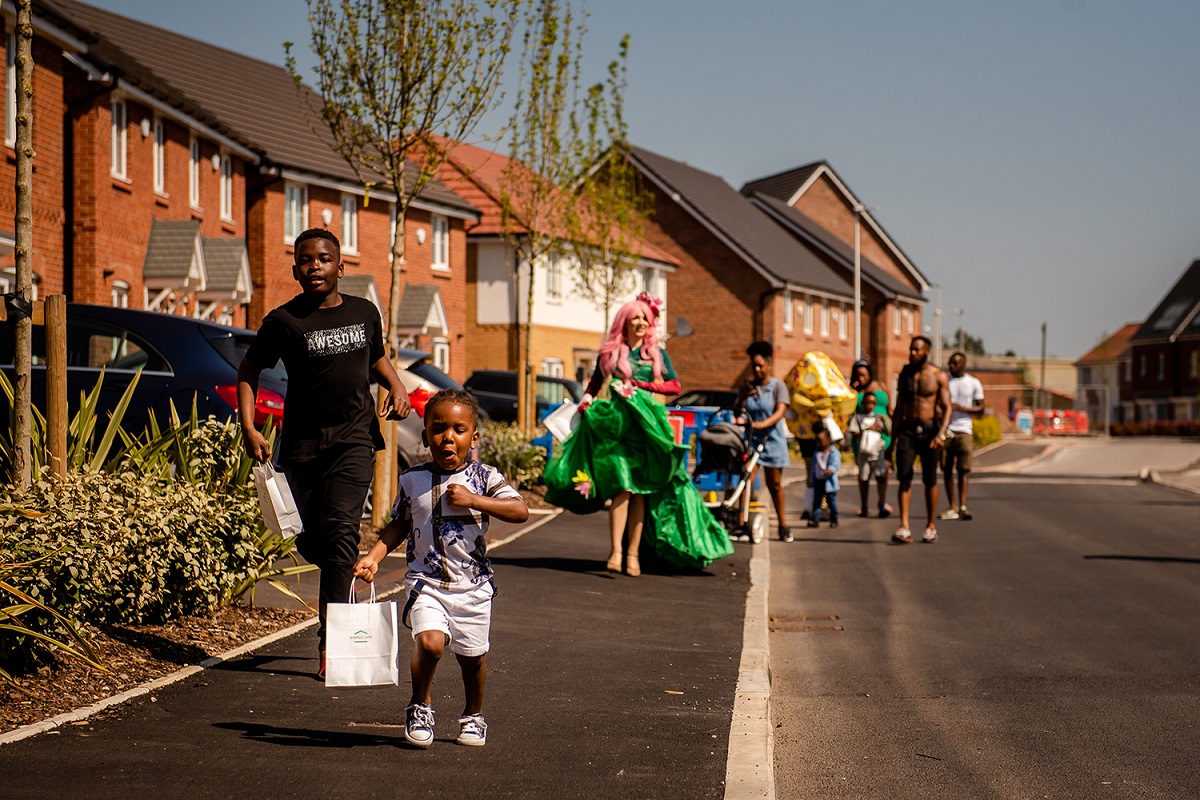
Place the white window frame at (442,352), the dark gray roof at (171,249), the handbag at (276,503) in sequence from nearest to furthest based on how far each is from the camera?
the handbag at (276,503), the dark gray roof at (171,249), the white window frame at (442,352)

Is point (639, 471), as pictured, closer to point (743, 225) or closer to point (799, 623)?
point (799, 623)

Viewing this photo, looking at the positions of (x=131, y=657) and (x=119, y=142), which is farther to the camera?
(x=119, y=142)

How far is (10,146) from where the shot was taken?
811 inches

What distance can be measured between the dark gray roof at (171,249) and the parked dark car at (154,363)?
14.7 meters

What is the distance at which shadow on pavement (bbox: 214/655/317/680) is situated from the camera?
21.6 feet

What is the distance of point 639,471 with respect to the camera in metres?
10.8

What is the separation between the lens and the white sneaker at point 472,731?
5.30 metres

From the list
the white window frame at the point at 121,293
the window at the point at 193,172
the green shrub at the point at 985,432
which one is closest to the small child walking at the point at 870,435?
the white window frame at the point at 121,293

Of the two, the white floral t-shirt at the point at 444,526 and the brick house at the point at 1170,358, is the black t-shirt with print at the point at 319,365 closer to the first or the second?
the white floral t-shirt at the point at 444,526

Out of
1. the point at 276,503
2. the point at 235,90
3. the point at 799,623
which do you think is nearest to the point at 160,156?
the point at 235,90

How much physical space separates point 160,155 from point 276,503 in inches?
868

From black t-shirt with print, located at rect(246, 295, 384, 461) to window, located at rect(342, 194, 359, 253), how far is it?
30489mm

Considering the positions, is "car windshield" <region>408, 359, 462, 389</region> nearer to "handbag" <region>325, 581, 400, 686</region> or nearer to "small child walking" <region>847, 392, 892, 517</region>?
"small child walking" <region>847, 392, 892, 517</region>

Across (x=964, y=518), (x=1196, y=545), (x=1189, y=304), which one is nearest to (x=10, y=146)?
(x=964, y=518)
